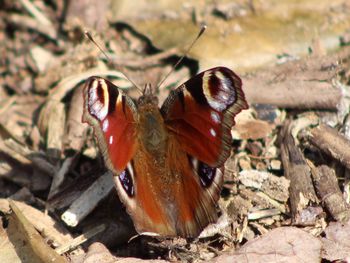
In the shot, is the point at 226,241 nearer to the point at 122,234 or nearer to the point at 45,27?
the point at 122,234

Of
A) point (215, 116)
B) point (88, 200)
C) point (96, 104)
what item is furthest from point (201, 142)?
point (88, 200)

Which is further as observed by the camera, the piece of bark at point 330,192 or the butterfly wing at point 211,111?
the piece of bark at point 330,192

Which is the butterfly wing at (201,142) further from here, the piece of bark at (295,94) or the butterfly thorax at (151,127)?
the piece of bark at (295,94)

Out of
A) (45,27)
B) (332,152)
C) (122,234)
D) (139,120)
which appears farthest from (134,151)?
(45,27)

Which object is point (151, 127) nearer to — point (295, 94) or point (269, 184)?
point (269, 184)

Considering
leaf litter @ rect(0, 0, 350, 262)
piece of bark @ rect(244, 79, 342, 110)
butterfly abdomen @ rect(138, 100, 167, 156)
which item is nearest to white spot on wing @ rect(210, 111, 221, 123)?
butterfly abdomen @ rect(138, 100, 167, 156)

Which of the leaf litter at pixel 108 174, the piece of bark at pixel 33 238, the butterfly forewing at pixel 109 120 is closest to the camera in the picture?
the butterfly forewing at pixel 109 120

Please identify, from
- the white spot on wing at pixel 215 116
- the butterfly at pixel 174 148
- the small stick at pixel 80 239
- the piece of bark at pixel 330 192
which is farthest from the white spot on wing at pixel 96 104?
the piece of bark at pixel 330 192

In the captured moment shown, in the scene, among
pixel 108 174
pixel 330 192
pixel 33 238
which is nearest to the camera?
pixel 33 238
